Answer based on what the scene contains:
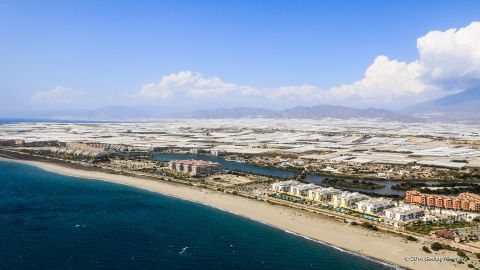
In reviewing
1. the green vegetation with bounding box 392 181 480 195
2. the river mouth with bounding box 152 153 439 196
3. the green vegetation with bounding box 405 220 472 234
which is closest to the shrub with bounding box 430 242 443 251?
the green vegetation with bounding box 405 220 472 234

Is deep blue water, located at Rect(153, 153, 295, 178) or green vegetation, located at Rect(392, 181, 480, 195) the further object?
deep blue water, located at Rect(153, 153, 295, 178)

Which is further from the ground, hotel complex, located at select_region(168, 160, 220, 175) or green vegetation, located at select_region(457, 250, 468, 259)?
hotel complex, located at select_region(168, 160, 220, 175)

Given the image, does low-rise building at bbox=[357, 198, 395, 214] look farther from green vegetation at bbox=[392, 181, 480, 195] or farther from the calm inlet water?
green vegetation at bbox=[392, 181, 480, 195]

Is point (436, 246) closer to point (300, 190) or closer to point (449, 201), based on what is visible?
point (449, 201)

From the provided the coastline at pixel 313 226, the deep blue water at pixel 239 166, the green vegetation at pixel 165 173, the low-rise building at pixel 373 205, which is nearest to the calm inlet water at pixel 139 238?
the coastline at pixel 313 226

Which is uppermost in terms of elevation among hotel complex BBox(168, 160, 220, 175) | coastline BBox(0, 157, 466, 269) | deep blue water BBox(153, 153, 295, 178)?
hotel complex BBox(168, 160, 220, 175)

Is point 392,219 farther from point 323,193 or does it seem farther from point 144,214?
point 144,214

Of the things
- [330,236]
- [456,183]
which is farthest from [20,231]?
[456,183]

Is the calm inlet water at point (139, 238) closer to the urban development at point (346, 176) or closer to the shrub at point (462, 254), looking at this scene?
the shrub at point (462, 254)
